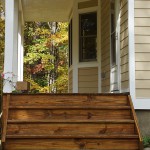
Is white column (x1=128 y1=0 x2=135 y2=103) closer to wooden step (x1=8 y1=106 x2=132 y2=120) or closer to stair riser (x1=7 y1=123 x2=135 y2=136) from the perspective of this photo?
wooden step (x1=8 y1=106 x2=132 y2=120)

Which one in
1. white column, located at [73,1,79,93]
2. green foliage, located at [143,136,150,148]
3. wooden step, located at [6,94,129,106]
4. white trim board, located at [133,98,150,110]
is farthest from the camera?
white column, located at [73,1,79,93]

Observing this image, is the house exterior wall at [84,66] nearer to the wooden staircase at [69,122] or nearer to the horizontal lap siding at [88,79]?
the horizontal lap siding at [88,79]

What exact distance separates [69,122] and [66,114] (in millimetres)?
300

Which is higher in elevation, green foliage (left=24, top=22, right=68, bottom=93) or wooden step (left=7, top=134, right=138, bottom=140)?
green foliage (left=24, top=22, right=68, bottom=93)

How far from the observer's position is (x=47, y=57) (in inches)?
707

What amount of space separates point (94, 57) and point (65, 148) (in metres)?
4.67

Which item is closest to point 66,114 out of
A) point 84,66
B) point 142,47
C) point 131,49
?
point 131,49

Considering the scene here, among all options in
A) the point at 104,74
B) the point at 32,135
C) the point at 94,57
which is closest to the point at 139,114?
the point at 32,135

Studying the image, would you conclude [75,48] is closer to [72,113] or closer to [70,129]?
[72,113]

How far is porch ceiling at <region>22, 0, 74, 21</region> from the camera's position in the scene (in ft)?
34.5

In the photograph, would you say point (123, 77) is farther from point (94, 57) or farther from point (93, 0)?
point (93, 0)

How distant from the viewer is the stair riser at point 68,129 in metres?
5.43

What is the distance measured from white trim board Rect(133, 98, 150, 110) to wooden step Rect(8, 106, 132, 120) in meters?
0.35

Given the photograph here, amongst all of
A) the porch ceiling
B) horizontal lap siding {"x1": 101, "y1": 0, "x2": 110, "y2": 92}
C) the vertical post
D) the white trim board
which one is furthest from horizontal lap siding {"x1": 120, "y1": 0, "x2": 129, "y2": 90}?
the porch ceiling
